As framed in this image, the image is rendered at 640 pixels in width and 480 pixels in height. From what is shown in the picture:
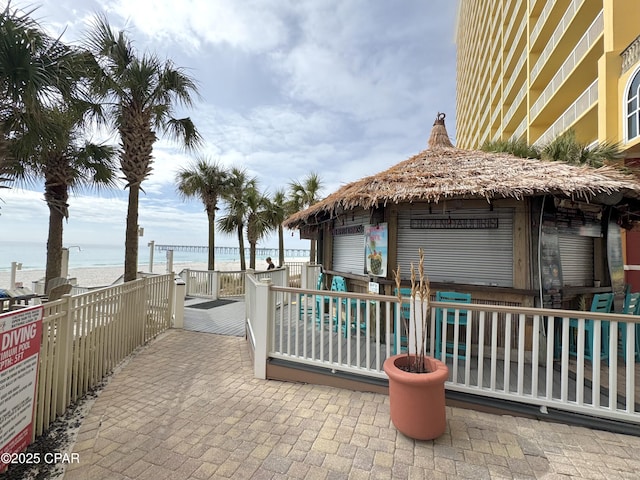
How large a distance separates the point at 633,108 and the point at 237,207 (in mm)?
15993

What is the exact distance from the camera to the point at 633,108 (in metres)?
7.58

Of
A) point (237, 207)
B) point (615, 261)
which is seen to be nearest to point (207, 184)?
point (237, 207)

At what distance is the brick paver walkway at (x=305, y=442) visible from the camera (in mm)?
2219

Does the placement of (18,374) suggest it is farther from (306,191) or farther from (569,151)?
(306,191)

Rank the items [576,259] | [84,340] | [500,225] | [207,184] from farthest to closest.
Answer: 1. [207,184]
2. [576,259]
3. [500,225]
4. [84,340]

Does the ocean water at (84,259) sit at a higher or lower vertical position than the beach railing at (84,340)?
lower

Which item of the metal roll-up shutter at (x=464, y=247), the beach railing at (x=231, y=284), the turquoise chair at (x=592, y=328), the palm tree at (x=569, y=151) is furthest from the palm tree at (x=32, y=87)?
the palm tree at (x=569, y=151)

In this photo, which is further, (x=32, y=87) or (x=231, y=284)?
(x=231, y=284)

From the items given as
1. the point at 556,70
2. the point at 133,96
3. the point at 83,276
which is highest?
the point at 556,70

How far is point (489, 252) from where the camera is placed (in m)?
4.36

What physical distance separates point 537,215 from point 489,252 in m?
0.85

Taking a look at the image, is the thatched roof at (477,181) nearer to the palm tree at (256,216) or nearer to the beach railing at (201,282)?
the beach railing at (201,282)

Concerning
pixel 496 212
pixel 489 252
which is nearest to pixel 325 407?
pixel 489 252

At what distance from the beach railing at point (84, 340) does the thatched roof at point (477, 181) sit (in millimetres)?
3788
